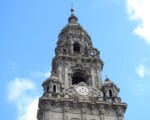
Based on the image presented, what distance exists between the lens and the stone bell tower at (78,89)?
46688 mm

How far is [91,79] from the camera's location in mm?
53625

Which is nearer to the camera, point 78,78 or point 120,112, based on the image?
point 120,112

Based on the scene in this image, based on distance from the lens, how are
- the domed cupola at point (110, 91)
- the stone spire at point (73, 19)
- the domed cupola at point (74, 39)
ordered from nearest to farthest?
the domed cupola at point (110, 91) < the domed cupola at point (74, 39) < the stone spire at point (73, 19)

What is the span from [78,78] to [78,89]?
16.7 ft

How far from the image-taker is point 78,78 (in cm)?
5534

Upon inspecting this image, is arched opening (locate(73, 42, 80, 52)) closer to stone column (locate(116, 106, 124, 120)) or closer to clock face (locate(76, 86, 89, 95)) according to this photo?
clock face (locate(76, 86, 89, 95))

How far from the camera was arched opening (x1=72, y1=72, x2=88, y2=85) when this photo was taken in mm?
54688

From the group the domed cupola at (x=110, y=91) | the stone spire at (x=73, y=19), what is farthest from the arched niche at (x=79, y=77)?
the stone spire at (x=73, y=19)

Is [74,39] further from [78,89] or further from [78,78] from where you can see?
[78,89]

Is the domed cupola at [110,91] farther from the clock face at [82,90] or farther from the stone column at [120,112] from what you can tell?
the clock face at [82,90]

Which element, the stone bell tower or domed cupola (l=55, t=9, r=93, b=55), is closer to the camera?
the stone bell tower

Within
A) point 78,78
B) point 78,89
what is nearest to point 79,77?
point 78,78

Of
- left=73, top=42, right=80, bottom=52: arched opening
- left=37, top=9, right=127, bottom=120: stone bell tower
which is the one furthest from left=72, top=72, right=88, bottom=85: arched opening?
left=73, top=42, right=80, bottom=52: arched opening

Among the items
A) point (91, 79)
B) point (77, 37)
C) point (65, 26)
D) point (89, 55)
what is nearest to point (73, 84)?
point (91, 79)
